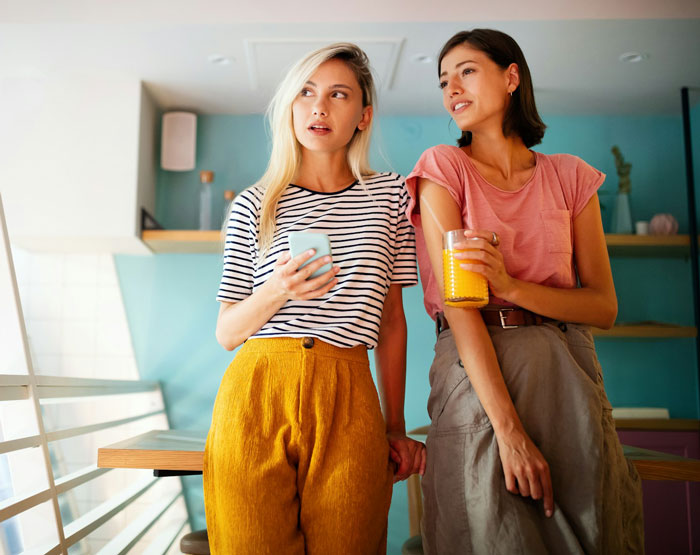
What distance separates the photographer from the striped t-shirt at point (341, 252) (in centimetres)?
99

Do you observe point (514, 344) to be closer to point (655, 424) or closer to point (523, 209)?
point (523, 209)

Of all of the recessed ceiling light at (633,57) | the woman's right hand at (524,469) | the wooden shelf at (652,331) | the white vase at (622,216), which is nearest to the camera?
the woman's right hand at (524,469)

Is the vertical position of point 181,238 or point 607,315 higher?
point 181,238

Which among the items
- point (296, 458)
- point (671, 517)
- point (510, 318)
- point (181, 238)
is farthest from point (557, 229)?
point (671, 517)

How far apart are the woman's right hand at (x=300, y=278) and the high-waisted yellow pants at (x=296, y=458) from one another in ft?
0.28

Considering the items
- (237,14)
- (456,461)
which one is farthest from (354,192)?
(237,14)

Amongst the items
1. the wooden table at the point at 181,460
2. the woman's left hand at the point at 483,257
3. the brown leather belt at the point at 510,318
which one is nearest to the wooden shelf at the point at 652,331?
the wooden table at the point at 181,460

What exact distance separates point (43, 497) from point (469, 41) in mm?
1244

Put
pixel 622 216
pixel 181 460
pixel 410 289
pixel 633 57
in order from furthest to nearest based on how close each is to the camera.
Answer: pixel 410 289 < pixel 622 216 < pixel 633 57 < pixel 181 460

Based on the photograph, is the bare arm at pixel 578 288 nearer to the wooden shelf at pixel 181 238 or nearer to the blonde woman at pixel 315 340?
the blonde woman at pixel 315 340

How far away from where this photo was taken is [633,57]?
7.51 ft

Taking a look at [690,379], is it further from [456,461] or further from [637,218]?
[456,461]

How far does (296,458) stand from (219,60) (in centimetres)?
183

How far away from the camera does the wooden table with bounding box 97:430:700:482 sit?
1.14 meters
